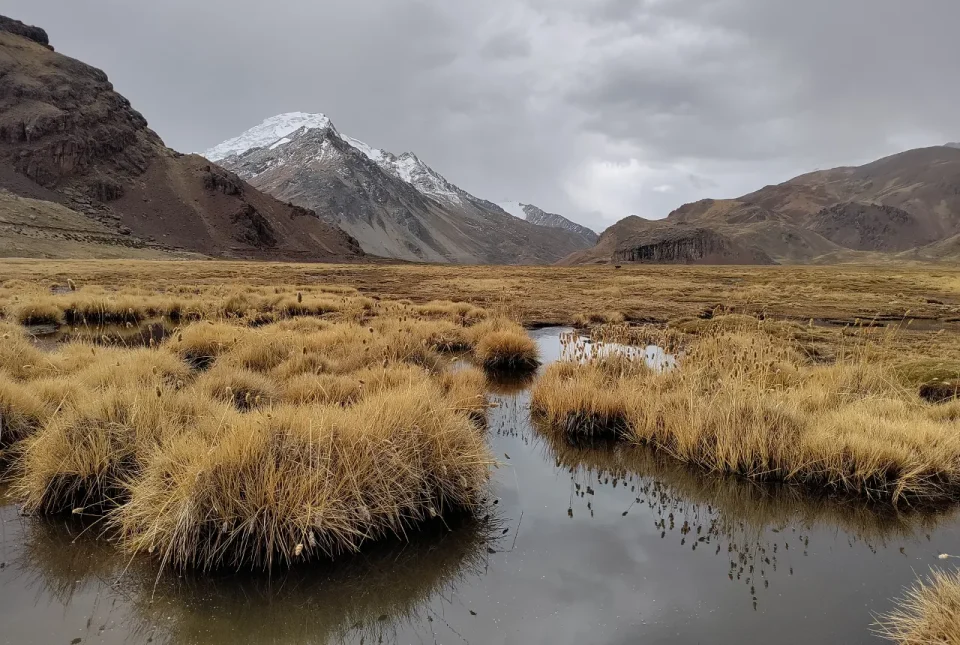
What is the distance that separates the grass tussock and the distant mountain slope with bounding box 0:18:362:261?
12579cm

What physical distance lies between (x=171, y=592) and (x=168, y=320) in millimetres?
Answer: 16861

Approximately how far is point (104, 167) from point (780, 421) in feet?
529

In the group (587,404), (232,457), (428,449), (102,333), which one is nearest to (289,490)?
(232,457)

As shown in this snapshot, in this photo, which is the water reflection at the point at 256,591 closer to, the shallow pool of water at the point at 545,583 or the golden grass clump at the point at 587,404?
the shallow pool of water at the point at 545,583

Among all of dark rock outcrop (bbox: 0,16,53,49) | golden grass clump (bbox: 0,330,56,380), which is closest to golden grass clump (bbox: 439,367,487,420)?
golden grass clump (bbox: 0,330,56,380)

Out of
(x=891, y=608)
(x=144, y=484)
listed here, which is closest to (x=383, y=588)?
(x=144, y=484)

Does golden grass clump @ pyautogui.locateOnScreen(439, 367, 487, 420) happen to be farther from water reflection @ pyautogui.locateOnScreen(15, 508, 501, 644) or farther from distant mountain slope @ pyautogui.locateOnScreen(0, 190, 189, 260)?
distant mountain slope @ pyautogui.locateOnScreen(0, 190, 189, 260)

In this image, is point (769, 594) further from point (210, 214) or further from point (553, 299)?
point (210, 214)

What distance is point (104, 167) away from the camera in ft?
425

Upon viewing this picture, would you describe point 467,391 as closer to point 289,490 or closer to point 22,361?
point 289,490

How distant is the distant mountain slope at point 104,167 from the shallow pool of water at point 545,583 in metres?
126

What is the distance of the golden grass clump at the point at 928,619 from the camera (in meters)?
3.36

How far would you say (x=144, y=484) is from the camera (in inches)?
187

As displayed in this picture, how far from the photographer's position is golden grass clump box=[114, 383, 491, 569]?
455 cm
